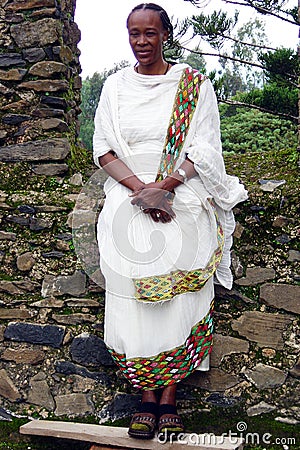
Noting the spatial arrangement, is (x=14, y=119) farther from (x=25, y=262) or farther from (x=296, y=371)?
(x=296, y=371)

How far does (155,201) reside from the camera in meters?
2.70

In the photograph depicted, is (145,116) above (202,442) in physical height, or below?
above

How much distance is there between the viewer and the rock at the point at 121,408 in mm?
3051

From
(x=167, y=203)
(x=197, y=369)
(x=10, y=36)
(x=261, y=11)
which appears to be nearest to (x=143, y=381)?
(x=197, y=369)

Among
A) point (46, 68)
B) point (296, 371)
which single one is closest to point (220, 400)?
point (296, 371)

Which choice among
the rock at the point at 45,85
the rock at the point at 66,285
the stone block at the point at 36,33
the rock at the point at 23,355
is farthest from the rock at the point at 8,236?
the stone block at the point at 36,33

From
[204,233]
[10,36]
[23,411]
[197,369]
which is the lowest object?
[23,411]

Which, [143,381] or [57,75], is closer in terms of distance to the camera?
[143,381]

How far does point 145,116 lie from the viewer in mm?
2801

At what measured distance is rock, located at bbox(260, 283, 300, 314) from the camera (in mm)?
3043

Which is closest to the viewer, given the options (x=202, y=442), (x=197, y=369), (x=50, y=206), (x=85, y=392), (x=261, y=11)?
(x=202, y=442)

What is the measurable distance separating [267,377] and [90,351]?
0.85 metres

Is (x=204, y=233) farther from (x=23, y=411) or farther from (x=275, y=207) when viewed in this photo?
(x=23, y=411)

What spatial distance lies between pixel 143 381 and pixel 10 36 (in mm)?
2055
